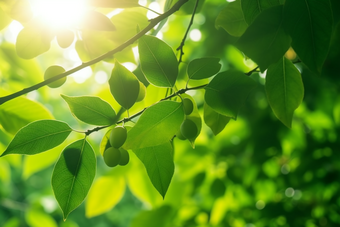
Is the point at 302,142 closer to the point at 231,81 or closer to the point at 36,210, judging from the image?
the point at 231,81

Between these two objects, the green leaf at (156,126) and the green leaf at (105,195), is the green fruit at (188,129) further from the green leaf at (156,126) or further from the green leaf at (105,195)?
the green leaf at (105,195)

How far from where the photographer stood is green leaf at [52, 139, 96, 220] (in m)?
0.45

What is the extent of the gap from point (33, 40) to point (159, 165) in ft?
1.14

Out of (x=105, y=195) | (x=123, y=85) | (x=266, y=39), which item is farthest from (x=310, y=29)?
(x=105, y=195)

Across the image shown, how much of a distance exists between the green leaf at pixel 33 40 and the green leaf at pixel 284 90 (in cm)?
43

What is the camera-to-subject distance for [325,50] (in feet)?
1.24

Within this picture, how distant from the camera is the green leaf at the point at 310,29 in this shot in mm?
378

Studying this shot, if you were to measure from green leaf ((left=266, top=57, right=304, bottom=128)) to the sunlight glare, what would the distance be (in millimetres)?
336

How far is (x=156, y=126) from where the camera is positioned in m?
0.41

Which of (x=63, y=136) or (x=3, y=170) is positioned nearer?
(x=63, y=136)

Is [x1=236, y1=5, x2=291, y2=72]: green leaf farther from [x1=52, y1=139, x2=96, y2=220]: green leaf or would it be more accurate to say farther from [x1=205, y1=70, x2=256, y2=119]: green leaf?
[x1=52, y1=139, x2=96, y2=220]: green leaf

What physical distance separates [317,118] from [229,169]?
24.6 inches

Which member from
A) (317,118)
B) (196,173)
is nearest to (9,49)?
(196,173)

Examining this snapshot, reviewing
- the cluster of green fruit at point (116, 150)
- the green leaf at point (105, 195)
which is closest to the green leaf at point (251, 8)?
the cluster of green fruit at point (116, 150)
